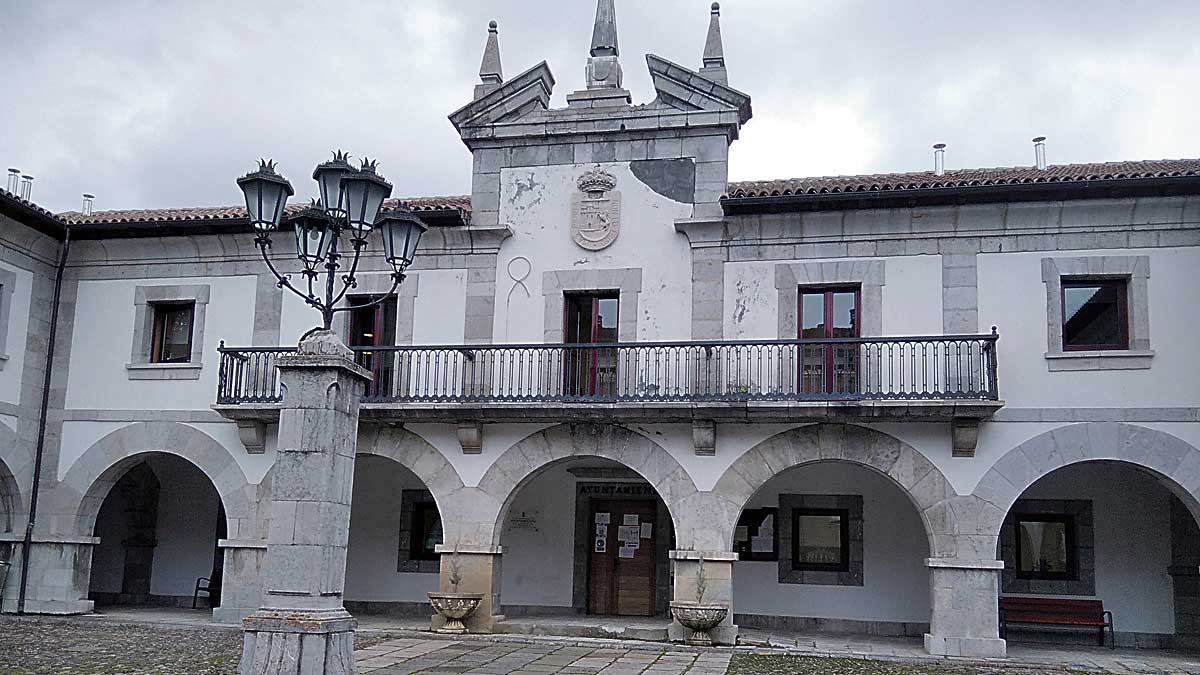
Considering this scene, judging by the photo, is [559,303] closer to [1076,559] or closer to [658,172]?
[658,172]

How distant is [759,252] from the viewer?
15.7 m

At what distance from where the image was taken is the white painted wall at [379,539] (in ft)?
58.8

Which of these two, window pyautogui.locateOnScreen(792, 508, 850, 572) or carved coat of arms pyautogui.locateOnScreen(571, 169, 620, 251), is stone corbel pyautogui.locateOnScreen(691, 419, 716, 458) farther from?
carved coat of arms pyautogui.locateOnScreen(571, 169, 620, 251)

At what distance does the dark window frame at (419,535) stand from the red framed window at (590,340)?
12.2 ft

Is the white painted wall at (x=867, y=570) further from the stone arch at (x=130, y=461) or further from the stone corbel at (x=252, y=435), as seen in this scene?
the stone arch at (x=130, y=461)

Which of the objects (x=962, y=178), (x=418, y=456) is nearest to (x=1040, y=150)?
(x=962, y=178)

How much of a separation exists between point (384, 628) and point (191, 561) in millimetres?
5040

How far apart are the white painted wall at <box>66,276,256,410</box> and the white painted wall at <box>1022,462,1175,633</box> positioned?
11649mm

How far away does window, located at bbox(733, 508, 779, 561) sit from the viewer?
17.1 metres

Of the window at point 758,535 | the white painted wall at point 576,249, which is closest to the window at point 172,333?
the white painted wall at point 576,249

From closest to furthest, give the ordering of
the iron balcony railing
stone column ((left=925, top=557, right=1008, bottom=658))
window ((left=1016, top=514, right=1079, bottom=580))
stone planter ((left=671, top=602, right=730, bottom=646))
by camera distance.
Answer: stone column ((left=925, top=557, right=1008, bottom=658))
stone planter ((left=671, top=602, right=730, bottom=646))
the iron balcony railing
window ((left=1016, top=514, right=1079, bottom=580))

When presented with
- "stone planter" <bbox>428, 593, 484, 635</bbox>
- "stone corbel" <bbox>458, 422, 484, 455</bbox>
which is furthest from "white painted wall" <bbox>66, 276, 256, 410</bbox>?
"stone planter" <bbox>428, 593, 484, 635</bbox>

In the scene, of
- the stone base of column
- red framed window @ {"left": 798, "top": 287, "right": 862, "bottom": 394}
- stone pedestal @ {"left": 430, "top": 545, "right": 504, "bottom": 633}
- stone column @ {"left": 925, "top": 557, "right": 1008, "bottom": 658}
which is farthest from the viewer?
stone pedestal @ {"left": 430, "top": 545, "right": 504, "bottom": 633}

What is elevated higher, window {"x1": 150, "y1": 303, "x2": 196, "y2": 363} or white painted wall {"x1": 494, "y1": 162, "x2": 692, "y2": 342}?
white painted wall {"x1": 494, "y1": 162, "x2": 692, "y2": 342}
